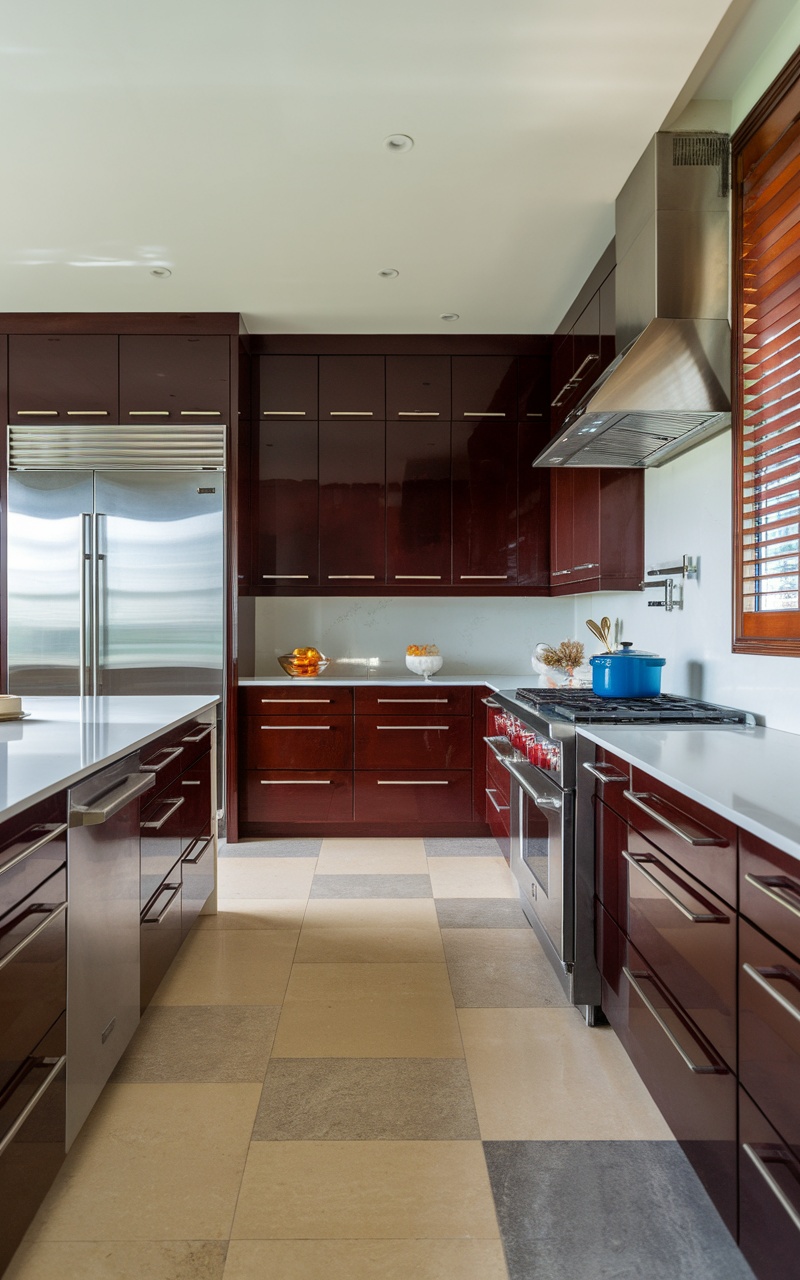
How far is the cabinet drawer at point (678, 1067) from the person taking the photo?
1.37 meters

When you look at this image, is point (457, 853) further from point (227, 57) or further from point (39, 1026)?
point (227, 57)

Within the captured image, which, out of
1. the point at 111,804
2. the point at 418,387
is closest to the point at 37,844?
the point at 111,804

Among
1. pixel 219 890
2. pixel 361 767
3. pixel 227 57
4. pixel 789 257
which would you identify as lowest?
pixel 219 890

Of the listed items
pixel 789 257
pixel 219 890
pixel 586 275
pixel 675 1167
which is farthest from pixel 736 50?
pixel 219 890

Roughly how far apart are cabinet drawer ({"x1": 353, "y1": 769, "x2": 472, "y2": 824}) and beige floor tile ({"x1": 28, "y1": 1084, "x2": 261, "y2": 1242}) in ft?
7.57

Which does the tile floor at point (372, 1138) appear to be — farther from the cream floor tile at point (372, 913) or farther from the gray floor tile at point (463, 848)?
the gray floor tile at point (463, 848)

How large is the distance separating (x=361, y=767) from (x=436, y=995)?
1.86 m

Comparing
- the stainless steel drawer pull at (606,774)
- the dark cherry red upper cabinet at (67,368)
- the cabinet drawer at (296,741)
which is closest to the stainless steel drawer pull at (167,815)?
the stainless steel drawer pull at (606,774)

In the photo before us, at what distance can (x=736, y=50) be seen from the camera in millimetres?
2285

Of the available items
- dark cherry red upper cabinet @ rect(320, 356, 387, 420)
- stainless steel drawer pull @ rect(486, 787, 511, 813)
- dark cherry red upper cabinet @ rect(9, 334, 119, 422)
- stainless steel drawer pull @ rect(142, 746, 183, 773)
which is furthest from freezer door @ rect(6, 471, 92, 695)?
stainless steel drawer pull @ rect(486, 787, 511, 813)

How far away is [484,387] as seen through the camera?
4.52 m

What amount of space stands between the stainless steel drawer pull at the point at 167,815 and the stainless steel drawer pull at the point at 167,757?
0.12 metres

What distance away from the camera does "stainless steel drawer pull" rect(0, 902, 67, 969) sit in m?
1.30

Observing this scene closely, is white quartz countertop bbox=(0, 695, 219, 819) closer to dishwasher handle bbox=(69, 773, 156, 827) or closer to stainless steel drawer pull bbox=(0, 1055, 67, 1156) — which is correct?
dishwasher handle bbox=(69, 773, 156, 827)
